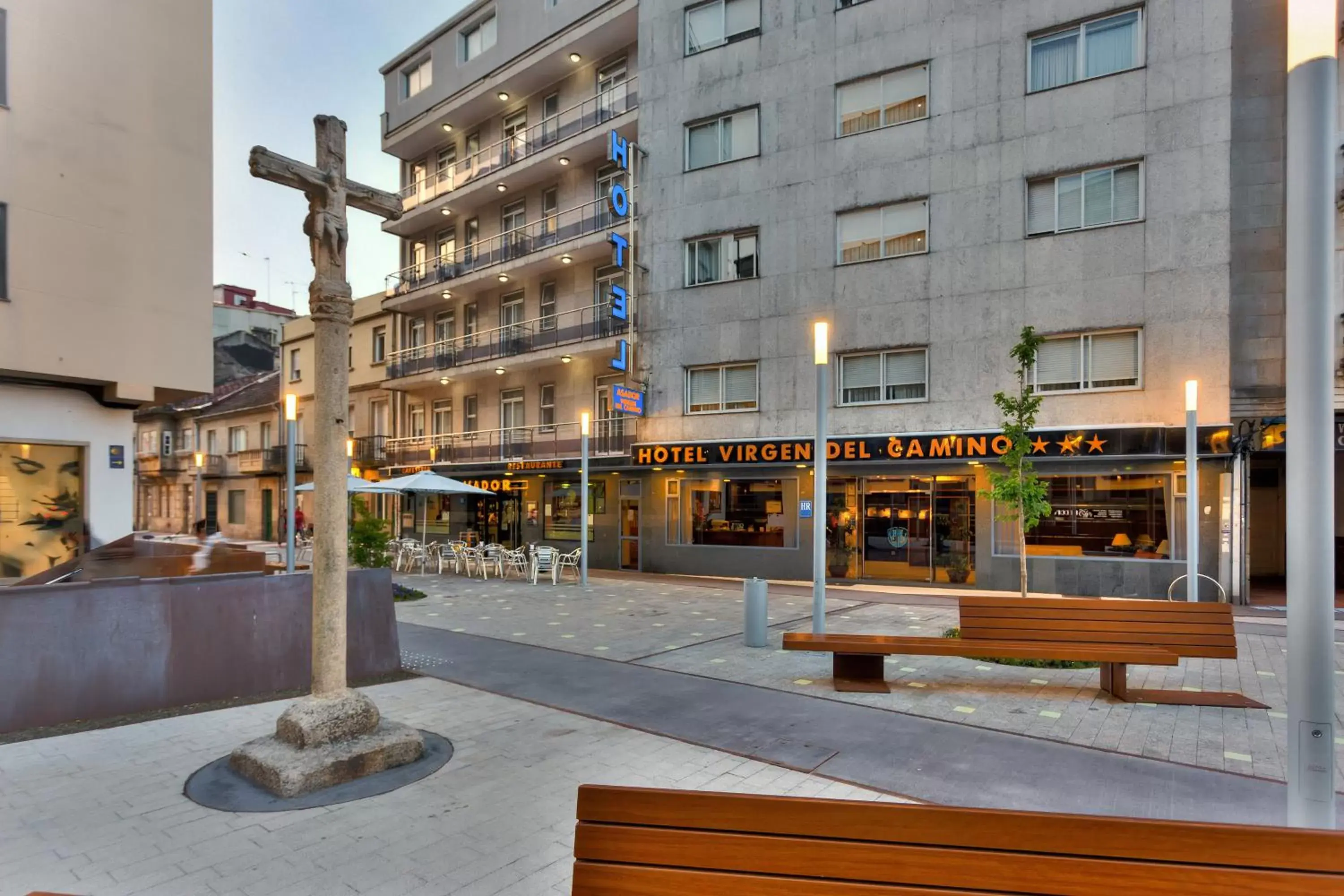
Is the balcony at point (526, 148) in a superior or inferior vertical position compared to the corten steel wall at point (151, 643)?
superior

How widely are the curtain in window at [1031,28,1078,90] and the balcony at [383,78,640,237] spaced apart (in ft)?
36.7

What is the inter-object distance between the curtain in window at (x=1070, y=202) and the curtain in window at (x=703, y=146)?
357 inches

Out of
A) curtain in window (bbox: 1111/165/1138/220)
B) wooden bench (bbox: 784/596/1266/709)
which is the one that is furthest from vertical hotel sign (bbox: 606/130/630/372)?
wooden bench (bbox: 784/596/1266/709)

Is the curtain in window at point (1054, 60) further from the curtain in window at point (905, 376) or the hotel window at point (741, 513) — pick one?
the hotel window at point (741, 513)

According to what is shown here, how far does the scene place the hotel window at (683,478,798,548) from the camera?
753 inches

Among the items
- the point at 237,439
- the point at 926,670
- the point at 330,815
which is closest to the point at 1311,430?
the point at 330,815

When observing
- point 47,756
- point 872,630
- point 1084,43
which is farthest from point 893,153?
point 47,756

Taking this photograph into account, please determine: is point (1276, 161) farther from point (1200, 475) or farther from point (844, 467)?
point (844, 467)

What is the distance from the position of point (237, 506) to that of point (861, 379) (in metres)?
34.7

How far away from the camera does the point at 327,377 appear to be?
212 inches

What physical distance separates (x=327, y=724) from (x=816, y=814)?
4.34m

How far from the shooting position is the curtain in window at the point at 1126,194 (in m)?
15.5

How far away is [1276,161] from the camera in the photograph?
1480 centimetres

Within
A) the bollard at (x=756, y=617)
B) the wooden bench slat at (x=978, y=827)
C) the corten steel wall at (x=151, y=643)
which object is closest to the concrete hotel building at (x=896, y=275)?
the bollard at (x=756, y=617)
